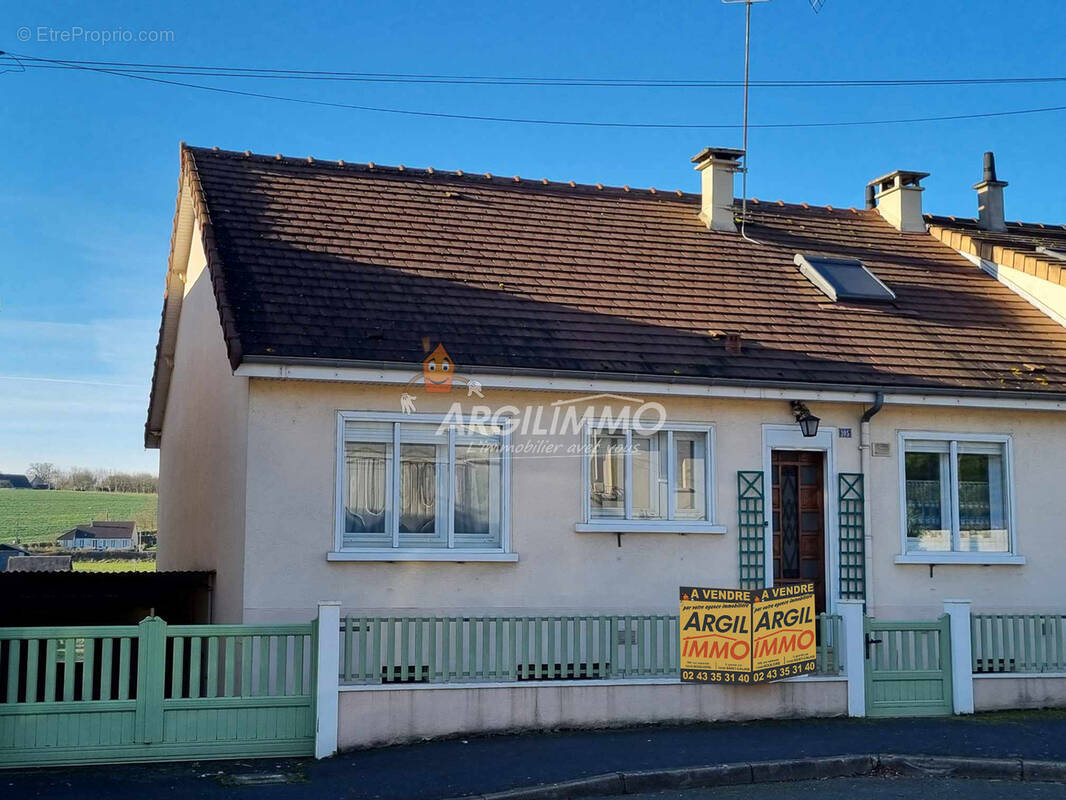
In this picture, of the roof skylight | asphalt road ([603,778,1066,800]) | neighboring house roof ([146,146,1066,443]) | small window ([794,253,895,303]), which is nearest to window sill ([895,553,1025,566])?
neighboring house roof ([146,146,1066,443])

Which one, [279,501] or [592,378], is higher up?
[592,378]

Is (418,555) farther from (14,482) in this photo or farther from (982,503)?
(14,482)

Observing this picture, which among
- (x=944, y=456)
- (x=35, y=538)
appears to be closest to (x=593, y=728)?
(x=944, y=456)

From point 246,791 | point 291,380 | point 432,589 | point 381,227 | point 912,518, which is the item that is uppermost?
point 381,227

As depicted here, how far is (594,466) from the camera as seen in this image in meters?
12.2

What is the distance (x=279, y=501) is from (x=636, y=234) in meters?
6.89

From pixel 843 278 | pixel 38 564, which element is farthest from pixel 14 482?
pixel 843 278

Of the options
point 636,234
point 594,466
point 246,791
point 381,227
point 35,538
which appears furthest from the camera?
point 35,538

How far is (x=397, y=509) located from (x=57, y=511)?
1359 inches

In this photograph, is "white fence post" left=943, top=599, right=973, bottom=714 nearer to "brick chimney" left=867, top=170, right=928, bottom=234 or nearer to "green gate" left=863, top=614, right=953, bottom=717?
"green gate" left=863, top=614, right=953, bottom=717

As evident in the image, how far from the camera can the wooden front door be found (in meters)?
12.9

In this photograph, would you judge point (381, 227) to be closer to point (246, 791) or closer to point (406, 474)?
point (406, 474)

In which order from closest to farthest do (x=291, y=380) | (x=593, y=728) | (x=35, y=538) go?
(x=593, y=728)
(x=291, y=380)
(x=35, y=538)

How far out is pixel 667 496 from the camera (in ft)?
40.7
